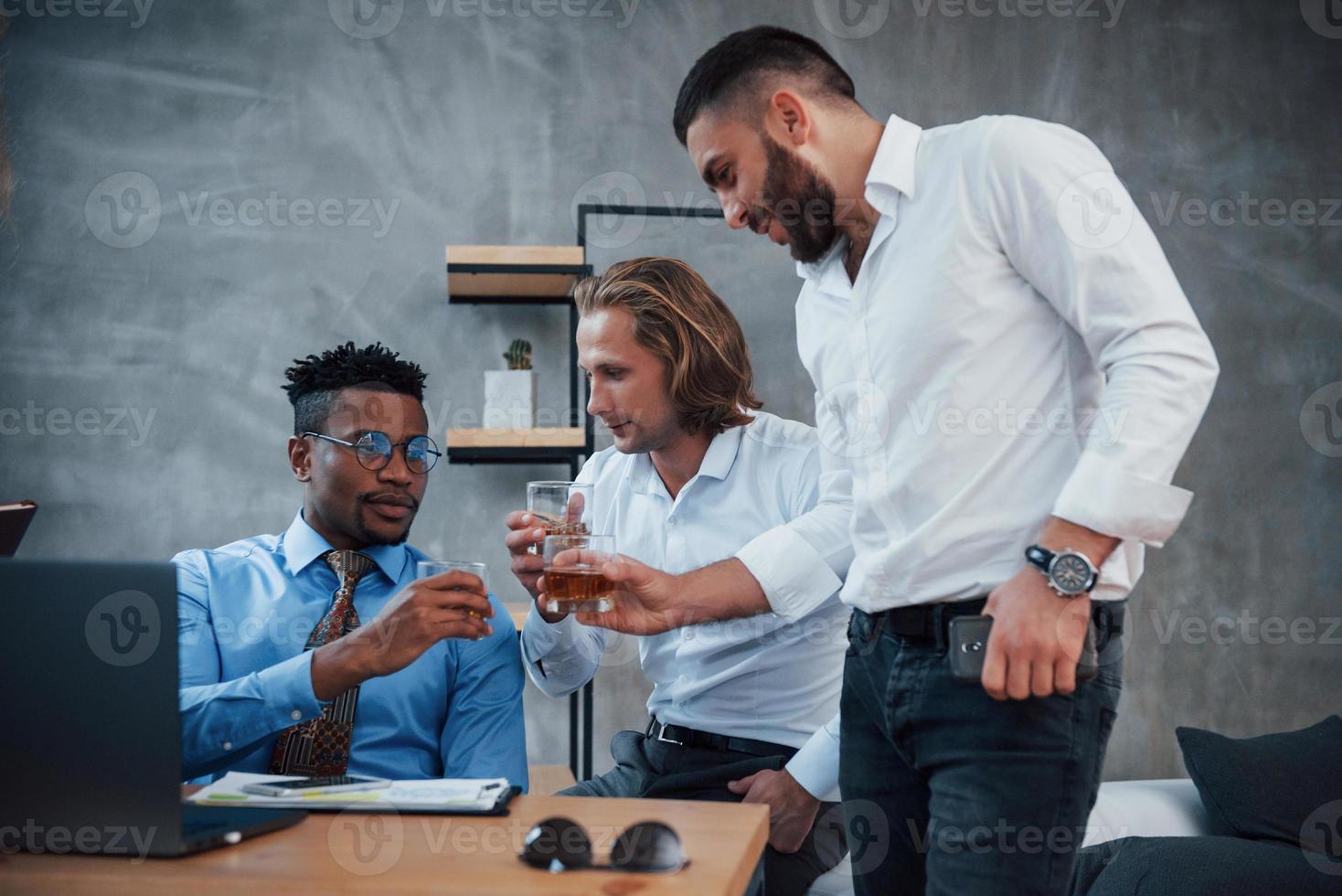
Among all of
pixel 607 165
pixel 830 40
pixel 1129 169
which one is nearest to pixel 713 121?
pixel 607 165

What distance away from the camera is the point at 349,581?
1.97m

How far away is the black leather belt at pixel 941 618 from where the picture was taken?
1.19m

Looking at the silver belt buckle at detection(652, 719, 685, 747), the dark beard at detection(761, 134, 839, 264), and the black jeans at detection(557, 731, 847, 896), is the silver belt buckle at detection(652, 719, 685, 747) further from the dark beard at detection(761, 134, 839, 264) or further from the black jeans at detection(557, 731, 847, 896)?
the dark beard at detection(761, 134, 839, 264)

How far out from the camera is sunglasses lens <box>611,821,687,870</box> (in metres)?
Result: 1.06

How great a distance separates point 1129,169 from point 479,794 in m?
3.43

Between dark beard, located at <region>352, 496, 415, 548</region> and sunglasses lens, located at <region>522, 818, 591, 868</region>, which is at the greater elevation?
dark beard, located at <region>352, 496, 415, 548</region>

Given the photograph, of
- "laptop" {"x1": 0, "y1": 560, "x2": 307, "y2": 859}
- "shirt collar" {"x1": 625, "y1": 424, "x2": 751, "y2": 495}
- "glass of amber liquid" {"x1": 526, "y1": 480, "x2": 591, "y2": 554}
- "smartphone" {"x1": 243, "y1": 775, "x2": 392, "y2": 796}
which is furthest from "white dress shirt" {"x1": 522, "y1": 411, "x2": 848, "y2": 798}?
→ "laptop" {"x1": 0, "y1": 560, "x2": 307, "y2": 859}

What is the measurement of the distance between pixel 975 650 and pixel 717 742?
3.47ft

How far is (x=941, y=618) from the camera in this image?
124cm

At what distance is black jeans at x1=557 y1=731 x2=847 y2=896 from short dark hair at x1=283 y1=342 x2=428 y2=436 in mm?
803

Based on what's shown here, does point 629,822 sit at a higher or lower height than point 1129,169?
lower

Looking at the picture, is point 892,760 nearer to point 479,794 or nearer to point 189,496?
point 479,794

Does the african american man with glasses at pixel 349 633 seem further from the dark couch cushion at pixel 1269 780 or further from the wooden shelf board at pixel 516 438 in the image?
the dark couch cushion at pixel 1269 780

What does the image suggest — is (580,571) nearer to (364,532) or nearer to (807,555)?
(807,555)
